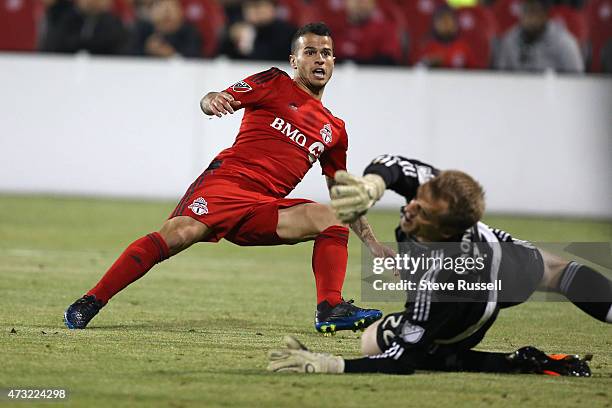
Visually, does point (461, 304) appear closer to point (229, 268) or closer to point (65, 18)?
point (229, 268)

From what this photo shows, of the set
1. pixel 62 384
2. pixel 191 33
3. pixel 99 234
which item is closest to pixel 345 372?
pixel 62 384

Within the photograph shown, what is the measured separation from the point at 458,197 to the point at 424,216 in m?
0.21

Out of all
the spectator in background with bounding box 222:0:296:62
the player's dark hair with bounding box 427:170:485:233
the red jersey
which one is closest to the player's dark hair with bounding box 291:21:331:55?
the red jersey

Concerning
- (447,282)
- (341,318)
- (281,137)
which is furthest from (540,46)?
(447,282)

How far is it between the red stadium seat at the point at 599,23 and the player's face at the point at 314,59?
10.8m

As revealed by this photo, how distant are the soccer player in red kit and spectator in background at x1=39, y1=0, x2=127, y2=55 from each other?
993 cm

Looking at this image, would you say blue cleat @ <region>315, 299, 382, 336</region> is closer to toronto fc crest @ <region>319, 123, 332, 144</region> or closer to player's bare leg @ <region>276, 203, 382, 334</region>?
player's bare leg @ <region>276, 203, 382, 334</region>

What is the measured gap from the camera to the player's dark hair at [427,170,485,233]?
580 cm

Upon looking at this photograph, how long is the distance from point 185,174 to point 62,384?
36.9 feet

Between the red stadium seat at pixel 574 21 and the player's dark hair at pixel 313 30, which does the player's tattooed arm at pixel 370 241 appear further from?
the red stadium seat at pixel 574 21

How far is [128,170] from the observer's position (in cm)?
1694

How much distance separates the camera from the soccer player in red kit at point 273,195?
24.7 ft

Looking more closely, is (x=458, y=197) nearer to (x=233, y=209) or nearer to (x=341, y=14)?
(x=233, y=209)

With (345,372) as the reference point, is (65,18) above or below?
above
